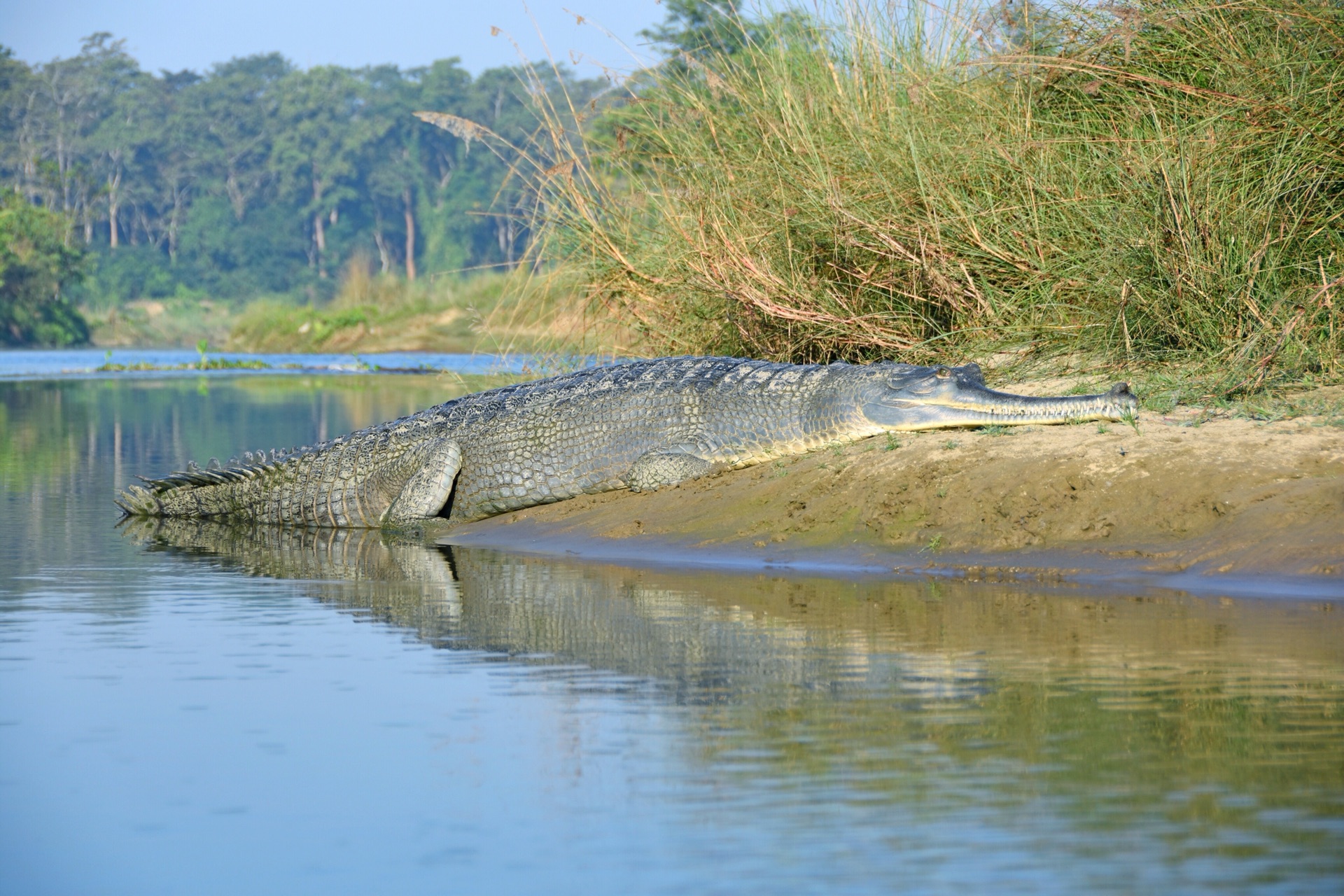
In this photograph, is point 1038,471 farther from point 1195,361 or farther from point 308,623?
point 308,623

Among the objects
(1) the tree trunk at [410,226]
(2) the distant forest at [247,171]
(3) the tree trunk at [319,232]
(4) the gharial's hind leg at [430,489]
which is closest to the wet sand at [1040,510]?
(4) the gharial's hind leg at [430,489]

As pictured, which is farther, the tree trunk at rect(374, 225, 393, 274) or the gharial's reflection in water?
the tree trunk at rect(374, 225, 393, 274)

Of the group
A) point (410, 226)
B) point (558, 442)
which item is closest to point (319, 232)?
point (410, 226)

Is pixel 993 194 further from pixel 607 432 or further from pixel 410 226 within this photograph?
pixel 410 226

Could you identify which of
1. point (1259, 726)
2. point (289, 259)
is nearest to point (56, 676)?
point (1259, 726)

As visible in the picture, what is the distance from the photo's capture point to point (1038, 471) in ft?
21.7

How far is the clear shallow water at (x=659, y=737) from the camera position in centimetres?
295

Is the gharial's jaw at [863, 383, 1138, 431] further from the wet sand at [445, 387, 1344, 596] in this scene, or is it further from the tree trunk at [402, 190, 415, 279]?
the tree trunk at [402, 190, 415, 279]

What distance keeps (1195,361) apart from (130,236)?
6983cm

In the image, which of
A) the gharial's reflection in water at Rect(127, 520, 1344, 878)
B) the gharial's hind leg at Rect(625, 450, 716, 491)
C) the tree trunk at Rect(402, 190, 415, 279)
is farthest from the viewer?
the tree trunk at Rect(402, 190, 415, 279)

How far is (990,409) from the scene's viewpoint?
7312mm

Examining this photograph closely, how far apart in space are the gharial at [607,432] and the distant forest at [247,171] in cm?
5301

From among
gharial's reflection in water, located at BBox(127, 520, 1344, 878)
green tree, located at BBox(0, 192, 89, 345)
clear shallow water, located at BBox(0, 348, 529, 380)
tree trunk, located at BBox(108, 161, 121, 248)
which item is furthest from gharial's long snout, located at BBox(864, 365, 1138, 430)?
tree trunk, located at BBox(108, 161, 121, 248)

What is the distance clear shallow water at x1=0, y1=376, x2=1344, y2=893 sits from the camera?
2.95 m
